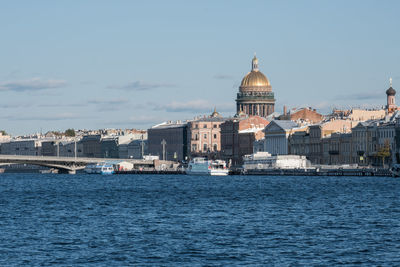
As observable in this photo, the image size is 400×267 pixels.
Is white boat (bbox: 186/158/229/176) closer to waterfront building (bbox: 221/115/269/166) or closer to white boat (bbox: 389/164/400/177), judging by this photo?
white boat (bbox: 389/164/400/177)

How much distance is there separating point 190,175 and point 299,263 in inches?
4009

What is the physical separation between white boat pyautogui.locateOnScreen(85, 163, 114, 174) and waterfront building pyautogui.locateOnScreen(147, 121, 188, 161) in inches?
1192

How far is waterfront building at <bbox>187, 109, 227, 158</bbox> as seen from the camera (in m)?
180

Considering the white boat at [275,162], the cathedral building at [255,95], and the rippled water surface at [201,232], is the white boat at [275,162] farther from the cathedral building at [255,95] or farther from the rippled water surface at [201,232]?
the rippled water surface at [201,232]

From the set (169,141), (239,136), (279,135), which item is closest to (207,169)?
(279,135)

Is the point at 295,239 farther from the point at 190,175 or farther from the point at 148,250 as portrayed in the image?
the point at 190,175

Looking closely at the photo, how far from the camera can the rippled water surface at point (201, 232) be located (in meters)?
31.7

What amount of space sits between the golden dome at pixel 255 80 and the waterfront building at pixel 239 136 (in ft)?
58.6

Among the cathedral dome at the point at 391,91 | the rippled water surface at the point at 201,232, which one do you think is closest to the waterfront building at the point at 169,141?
the cathedral dome at the point at 391,91

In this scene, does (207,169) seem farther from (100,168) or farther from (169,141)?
(169,141)

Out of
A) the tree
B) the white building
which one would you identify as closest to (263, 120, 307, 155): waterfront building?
the white building

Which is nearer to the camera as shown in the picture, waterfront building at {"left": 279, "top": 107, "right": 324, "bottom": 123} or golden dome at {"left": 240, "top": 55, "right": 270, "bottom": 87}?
waterfront building at {"left": 279, "top": 107, "right": 324, "bottom": 123}

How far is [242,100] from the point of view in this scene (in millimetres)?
195500

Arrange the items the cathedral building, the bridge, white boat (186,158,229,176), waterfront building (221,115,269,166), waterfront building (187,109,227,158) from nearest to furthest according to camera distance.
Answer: the bridge < white boat (186,158,229,176) < waterfront building (221,115,269,166) < waterfront building (187,109,227,158) < the cathedral building
